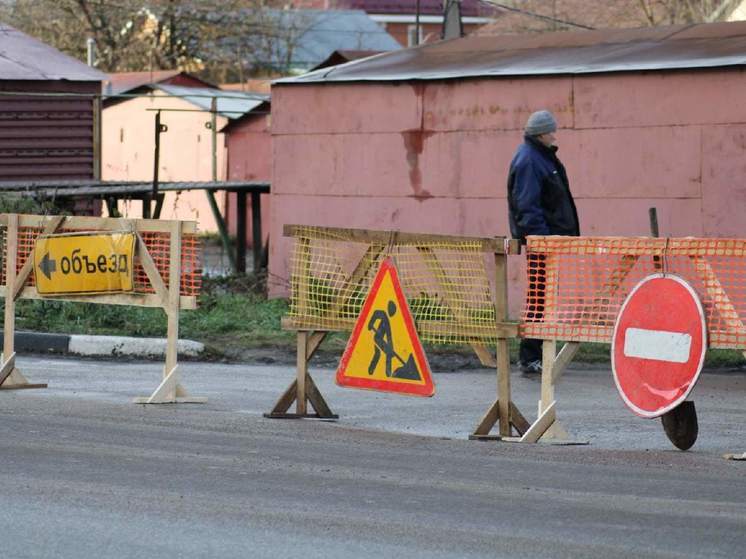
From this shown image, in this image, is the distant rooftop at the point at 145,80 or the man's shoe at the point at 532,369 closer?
the man's shoe at the point at 532,369

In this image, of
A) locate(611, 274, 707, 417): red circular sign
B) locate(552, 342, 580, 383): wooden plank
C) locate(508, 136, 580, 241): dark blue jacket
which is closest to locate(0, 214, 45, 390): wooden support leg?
locate(508, 136, 580, 241): dark blue jacket

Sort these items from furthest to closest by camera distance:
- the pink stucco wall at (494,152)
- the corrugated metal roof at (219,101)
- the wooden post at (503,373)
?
the corrugated metal roof at (219,101) < the pink stucco wall at (494,152) < the wooden post at (503,373)

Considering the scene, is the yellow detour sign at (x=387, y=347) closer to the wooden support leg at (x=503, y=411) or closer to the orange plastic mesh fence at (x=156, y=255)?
the wooden support leg at (x=503, y=411)

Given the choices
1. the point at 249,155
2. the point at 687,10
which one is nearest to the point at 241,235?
the point at 249,155

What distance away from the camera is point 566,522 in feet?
22.9

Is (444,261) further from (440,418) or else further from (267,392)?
(267,392)

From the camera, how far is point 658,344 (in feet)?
29.6

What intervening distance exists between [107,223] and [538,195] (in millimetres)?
3275

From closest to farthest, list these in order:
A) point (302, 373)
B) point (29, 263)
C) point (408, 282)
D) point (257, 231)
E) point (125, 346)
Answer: point (408, 282), point (302, 373), point (29, 263), point (125, 346), point (257, 231)

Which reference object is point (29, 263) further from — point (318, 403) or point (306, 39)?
point (306, 39)

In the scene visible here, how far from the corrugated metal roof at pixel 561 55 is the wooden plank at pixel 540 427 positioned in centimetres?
709

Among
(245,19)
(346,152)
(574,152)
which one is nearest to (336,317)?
(574,152)

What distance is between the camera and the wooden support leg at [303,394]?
10.6 metres

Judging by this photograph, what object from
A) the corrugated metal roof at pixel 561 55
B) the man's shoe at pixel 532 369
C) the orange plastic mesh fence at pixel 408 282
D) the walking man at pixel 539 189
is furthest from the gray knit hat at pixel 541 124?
the corrugated metal roof at pixel 561 55
